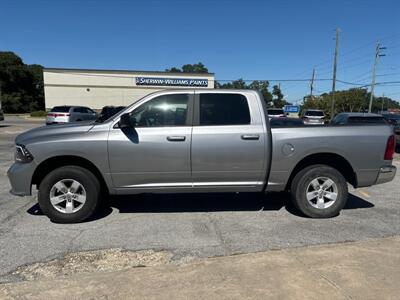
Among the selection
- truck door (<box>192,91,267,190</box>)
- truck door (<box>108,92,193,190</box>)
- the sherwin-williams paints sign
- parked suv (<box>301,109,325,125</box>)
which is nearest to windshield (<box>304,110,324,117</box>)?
parked suv (<box>301,109,325,125</box>)

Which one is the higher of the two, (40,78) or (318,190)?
(40,78)

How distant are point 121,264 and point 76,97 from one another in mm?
55620

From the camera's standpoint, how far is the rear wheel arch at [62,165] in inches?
210

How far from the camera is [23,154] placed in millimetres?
5227

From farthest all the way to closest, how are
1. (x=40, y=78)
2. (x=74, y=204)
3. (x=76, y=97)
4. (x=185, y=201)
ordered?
1. (x=40, y=78)
2. (x=76, y=97)
3. (x=185, y=201)
4. (x=74, y=204)

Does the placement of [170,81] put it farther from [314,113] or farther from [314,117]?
[314,117]

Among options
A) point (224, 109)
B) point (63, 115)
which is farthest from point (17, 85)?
point (224, 109)

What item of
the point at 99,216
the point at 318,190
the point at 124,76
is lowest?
the point at 99,216

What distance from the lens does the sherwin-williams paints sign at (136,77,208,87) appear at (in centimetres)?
5653

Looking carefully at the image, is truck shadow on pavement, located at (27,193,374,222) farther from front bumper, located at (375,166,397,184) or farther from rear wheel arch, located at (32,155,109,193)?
front bumper, located at (375,166,397,184)

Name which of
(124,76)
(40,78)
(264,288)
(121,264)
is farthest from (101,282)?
(40,78)

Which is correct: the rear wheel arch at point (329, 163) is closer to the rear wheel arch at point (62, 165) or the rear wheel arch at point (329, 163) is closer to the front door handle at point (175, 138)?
the front door handle at point (175, 138)

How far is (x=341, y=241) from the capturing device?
477cm

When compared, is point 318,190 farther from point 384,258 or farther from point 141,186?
point 141,186
